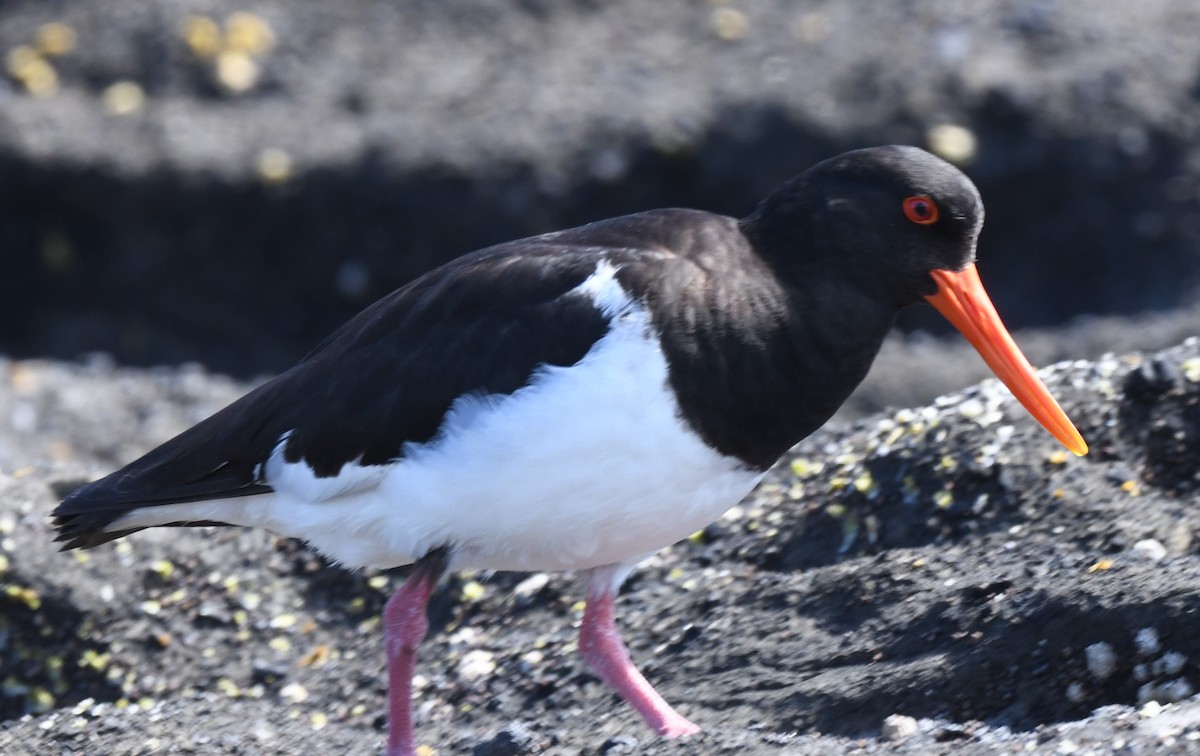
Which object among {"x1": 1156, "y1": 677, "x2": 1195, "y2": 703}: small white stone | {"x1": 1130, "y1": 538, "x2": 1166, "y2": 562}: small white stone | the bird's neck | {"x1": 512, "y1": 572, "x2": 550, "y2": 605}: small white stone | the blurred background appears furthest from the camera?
the blurred background

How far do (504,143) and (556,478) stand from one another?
6.44m

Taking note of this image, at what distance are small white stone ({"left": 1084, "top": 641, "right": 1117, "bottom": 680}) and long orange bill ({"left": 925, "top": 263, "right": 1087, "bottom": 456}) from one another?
0.65m

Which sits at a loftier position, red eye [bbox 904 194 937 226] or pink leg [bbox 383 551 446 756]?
red eye [bbox 904 194 937 226]

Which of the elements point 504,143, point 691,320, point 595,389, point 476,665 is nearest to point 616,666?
point 476,665

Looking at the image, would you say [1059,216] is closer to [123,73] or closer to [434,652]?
[434,652]

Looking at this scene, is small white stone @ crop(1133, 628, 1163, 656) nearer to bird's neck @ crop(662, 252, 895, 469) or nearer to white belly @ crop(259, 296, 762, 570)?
bird's neck @ crop(662, 252, 895, 469)

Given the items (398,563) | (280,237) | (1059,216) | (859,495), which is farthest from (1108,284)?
(398,563)

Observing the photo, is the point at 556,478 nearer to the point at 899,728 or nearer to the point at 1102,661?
the point at 899,728

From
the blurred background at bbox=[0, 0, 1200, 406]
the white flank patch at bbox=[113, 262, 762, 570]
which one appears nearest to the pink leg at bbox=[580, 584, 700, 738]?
the white flank patch at bbox=[113, 262, 762, 570]

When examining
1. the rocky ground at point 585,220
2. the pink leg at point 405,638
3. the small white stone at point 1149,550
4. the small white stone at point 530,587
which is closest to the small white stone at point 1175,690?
the rocky ground at point 585,220

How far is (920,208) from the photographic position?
473 centimetres

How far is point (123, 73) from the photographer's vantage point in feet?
37.6

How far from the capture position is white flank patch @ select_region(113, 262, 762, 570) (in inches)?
176

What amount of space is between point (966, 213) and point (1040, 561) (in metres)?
1.32
